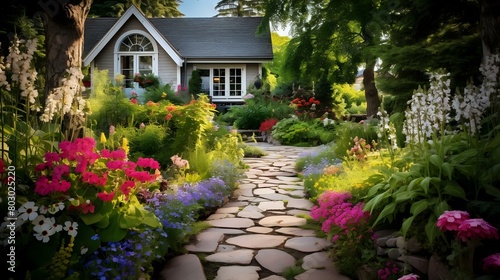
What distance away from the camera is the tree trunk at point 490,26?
13.8 feet

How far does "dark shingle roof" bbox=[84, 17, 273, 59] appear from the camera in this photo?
18.1 m

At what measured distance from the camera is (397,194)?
2838 mm

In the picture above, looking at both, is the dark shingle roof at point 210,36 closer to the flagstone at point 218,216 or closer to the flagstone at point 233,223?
the flagstone at point 218,216

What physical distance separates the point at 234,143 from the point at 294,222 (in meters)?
2.82

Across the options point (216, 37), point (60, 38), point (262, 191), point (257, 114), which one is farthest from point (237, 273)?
point (216, 37)

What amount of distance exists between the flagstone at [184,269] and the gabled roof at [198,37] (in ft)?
49.6

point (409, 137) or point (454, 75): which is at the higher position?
point (454, 75)

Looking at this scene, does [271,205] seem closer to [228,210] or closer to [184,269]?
[228,210]

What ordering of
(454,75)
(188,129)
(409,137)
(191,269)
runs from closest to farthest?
(191,269) < (409,137) < (454,75) < (188,129)

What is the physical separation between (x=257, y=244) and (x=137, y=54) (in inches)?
627

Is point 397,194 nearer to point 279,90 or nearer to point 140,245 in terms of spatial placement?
point 140,245

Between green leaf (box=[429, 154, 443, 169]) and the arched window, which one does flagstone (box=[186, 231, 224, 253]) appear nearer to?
green leaf (box=[429, 154, 443, 169])

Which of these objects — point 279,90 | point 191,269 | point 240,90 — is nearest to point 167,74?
point 240,90

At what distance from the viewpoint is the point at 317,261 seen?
3.23 meters
